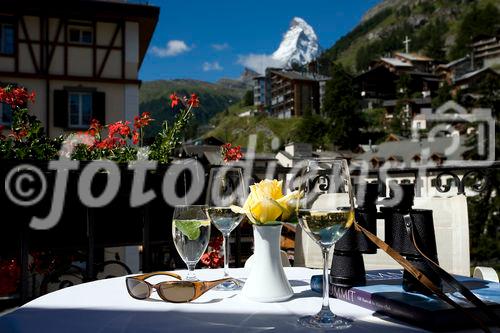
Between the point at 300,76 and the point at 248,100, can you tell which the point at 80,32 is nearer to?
the point at 300,76

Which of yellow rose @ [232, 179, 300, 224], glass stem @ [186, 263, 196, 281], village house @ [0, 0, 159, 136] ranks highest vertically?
village house @ [0, 0, 159, 136]

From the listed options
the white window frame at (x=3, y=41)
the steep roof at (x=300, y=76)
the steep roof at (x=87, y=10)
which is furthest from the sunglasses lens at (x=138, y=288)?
the steep roof at (x=300, y=76)

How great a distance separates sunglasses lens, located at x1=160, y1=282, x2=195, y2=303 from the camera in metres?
1.08

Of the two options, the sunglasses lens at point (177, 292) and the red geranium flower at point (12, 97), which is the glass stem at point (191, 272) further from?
the red geranium flower at point (12, 97)

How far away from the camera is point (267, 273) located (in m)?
1.13

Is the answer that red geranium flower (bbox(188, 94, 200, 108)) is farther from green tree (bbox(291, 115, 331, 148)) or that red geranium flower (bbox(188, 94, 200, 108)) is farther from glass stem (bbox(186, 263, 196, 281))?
green tree (bbox(291, 115, 331, 148))

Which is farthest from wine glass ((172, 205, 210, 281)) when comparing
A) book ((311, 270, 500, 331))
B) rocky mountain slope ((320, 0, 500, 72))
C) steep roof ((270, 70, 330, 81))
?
rocky mountain slope ((320, 0, 500, 72))

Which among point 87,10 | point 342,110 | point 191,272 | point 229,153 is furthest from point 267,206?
point 342,110

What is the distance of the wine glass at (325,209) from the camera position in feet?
3.11

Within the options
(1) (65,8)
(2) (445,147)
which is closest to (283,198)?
(1) (65,8)

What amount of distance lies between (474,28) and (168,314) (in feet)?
329

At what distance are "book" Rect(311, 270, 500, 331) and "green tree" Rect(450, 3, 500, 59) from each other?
95468 millimetres

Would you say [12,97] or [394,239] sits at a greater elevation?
[12,97]

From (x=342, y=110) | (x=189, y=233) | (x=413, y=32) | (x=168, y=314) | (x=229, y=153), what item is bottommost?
(x=168, y=314)
